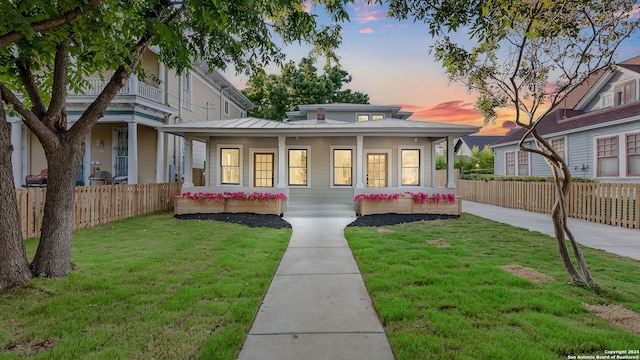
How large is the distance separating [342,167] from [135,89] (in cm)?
876

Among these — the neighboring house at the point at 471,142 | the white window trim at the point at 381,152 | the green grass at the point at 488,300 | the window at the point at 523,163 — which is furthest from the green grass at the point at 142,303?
the neighboring house at the point at 471,142

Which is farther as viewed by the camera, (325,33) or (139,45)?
(325,33)

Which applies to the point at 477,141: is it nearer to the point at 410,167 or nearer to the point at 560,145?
the point at 560,145

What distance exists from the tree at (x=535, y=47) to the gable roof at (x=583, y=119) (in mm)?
6431

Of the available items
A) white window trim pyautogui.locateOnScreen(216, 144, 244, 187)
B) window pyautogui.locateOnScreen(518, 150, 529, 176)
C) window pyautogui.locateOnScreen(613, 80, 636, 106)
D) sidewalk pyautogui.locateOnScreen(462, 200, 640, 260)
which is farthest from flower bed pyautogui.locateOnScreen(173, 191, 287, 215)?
window pyautogui.locateOnScreen(518, 150, 529, 176)

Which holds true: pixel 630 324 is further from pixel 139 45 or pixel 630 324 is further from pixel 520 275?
pixel 139 45

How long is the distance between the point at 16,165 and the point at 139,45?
12300 mm

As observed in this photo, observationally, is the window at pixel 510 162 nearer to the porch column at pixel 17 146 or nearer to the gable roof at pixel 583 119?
the gable roof at pixel 583 119

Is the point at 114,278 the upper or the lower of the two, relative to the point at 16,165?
lower

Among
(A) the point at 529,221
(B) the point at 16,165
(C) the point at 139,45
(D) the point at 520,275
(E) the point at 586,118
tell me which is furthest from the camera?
(E) the point at 586,118

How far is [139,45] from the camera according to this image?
4.85m

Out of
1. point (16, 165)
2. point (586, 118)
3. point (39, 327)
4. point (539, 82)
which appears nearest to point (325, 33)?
point (539, 82)

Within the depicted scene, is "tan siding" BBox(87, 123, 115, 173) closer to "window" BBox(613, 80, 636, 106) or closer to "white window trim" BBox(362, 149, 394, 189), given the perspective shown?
"white window trim" BBox(362, 149, 394, 189)

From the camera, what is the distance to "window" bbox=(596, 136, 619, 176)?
12977 millimetres
